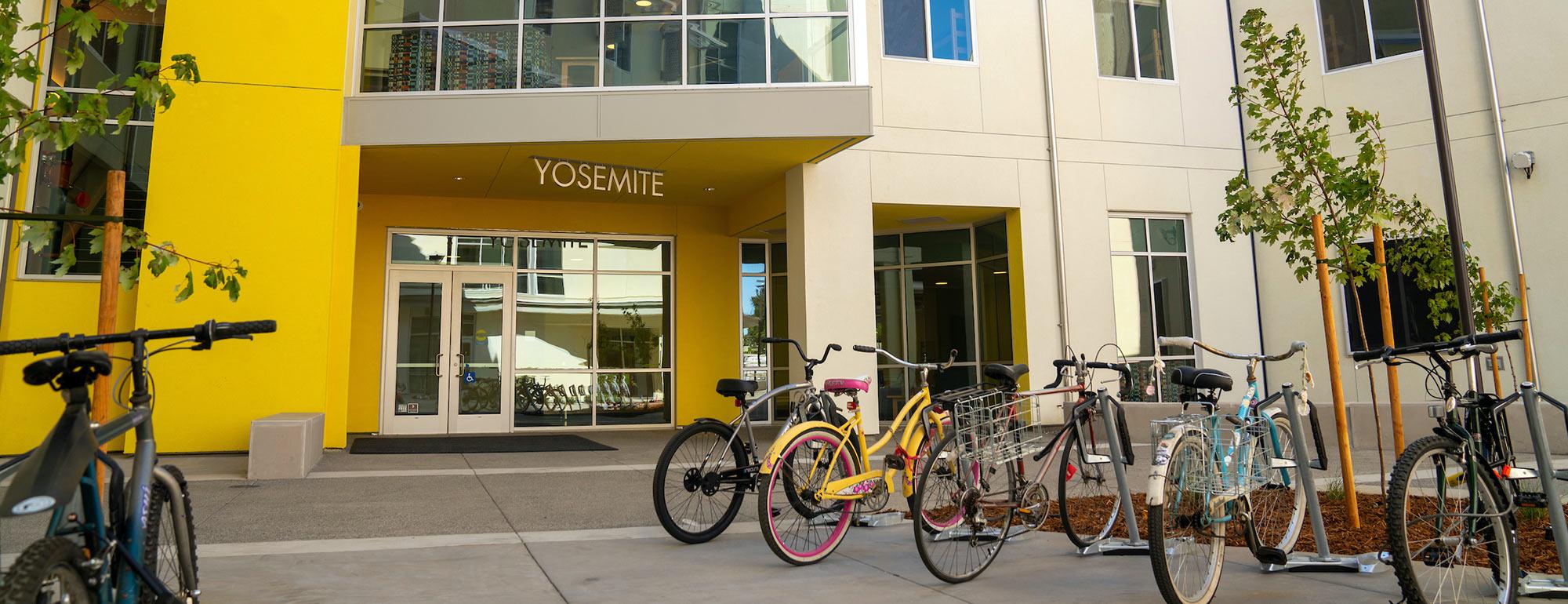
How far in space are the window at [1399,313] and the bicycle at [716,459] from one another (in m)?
10.3

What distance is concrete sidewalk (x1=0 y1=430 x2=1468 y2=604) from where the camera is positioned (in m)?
4.02

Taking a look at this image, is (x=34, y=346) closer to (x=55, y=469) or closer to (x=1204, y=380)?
(x=55, y=469)

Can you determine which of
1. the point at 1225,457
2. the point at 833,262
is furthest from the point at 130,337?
the point at 833,262

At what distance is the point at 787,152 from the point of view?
1122 cm

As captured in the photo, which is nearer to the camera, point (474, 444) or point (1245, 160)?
point (474, 444)

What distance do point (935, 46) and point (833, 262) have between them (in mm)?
3582

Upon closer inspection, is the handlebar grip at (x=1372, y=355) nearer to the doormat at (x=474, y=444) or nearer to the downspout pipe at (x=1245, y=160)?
the doormat at (x=474, y=444)

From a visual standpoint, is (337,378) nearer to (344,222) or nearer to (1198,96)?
(344,222)

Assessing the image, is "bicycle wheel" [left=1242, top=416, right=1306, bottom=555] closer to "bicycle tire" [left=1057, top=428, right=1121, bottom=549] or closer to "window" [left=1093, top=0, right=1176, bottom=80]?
"bicycle tire" [left=1057, top=428, right=1121, bottom=549]

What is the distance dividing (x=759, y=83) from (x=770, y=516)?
700 centimetres

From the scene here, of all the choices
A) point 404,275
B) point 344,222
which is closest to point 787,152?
point 344,222

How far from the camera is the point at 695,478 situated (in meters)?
4.96

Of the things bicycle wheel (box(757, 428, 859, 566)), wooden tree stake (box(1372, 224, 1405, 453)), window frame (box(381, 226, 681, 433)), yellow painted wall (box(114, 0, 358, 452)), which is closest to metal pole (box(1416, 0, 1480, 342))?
wooden tree stake (box(1372, 224, 1405, 453))

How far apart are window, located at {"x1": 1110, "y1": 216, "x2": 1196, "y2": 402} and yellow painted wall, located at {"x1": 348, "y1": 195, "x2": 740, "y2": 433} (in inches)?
219
